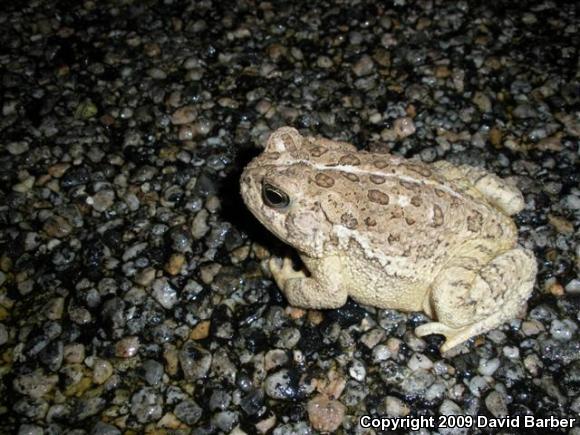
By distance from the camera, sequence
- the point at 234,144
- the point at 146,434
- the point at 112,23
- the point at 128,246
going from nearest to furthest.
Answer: the point at 146,434 → the point at 128,246 → the point at 234,144 → the point at 112,23

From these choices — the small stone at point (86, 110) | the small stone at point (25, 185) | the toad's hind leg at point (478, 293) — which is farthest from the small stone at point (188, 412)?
the small stone at point (86, 110)

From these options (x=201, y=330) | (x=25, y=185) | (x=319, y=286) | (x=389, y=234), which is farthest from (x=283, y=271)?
(x=25, y=185)

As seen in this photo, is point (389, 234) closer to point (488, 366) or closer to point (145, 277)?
point (488, 366)

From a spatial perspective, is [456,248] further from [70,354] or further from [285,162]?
[70,354]

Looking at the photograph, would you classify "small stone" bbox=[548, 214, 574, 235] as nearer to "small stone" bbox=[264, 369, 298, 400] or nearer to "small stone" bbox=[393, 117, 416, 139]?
"small stone" bbox=[393, 117, 416, 139]

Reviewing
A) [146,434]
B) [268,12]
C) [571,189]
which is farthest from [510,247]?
[268,12]

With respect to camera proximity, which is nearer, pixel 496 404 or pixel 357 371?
pixel 496 404
